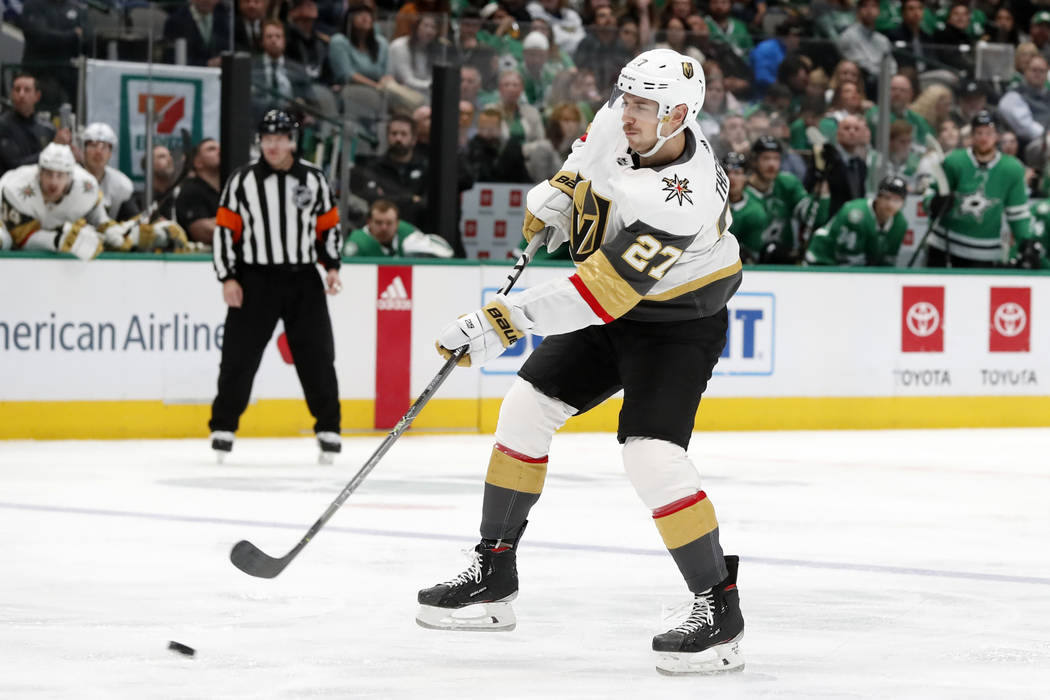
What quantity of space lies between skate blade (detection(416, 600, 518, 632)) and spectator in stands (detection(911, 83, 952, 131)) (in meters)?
7.49

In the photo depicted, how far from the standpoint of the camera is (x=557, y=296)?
3.53 meters

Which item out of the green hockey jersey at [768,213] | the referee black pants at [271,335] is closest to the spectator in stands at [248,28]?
the referee black pants at [271,335]

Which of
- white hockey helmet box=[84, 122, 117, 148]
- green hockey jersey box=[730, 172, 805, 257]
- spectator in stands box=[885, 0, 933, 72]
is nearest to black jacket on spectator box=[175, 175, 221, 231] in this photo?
white hockey helmet box=[84, 122, 117, 148]

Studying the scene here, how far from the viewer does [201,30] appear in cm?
928

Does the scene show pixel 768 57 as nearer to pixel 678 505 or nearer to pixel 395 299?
pixel 395 299

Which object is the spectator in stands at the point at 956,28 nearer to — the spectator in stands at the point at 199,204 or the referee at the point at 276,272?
the spectator in stands at the point at 199,204

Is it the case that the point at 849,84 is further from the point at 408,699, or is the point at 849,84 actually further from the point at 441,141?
the point at 408,699

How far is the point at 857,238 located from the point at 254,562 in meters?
7.04

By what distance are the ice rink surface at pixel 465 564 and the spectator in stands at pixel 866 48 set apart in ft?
11.5

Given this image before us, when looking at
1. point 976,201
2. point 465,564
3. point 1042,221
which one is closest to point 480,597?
point 465,564

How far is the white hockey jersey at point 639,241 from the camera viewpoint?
3.50 meters

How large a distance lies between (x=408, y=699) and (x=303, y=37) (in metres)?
6.89

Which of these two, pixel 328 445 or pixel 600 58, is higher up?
pixel 600 58

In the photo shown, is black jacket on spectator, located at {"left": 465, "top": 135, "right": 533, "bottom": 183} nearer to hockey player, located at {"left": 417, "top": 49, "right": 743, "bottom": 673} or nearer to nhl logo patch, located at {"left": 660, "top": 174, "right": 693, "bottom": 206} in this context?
hockey player, located at {"left": 417, "top": 49, "right": 743, "bottom": 673}
